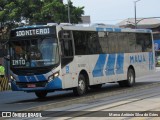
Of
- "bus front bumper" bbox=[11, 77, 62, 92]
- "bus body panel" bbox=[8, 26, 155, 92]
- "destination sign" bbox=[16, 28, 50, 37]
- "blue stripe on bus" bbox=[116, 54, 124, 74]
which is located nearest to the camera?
"bus front bumper" bbox=[11, 77, 62, 92]

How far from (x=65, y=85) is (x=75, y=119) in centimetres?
678

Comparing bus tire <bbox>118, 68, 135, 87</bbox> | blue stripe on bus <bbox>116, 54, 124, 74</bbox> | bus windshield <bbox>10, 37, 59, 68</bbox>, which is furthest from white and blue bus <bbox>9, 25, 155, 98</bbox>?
bus tire <bbox>118, 68, 135, 87</bbox>

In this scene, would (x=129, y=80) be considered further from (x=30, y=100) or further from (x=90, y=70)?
(x=30, y=100)

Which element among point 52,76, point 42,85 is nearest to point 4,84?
point 42,85

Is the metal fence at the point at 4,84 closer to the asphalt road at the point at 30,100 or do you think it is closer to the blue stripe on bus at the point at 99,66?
the asphalt road at the point at 30,100

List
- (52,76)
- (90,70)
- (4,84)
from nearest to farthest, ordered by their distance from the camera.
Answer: (52,76), (90,70), (4,84)

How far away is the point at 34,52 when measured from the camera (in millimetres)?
19219

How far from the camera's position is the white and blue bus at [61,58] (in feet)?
62.3

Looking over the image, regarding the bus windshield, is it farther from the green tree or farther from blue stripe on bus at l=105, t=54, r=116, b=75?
the green tree

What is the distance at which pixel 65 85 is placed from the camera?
1922 cm

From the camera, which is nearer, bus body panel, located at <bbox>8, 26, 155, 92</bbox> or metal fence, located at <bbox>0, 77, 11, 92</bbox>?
bus body panel, located at <bbox>8, 26, 155, 92</bbox>

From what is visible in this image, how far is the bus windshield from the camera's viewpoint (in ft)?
62.2

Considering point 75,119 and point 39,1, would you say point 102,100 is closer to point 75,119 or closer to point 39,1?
point 75,119

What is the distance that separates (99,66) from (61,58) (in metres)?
3.34
